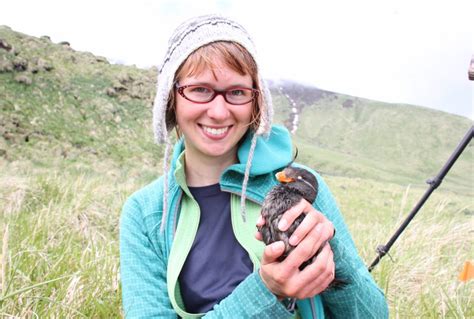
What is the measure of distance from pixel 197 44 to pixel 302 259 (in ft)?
3.82

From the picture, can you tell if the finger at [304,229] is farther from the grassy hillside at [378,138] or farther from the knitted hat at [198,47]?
the grassy hillside at [378,138]

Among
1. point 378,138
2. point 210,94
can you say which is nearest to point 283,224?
point 210,94

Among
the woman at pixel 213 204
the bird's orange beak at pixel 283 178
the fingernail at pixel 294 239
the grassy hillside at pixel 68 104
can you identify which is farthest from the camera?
the grassy hillside at pixel 68 104

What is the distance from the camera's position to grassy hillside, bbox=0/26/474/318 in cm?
357

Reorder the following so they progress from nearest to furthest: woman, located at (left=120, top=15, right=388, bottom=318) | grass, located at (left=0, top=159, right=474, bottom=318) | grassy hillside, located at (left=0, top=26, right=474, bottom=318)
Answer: woman, located at (left=120, top=15, right=388, bottom=318) < grass, located at (left=0, top=159, right=474, bottom=318) < grassy hillside, located at (left=0, top=26, right=474, bottom=318)

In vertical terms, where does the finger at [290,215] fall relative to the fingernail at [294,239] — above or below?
above

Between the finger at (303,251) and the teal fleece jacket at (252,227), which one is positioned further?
the teal fleece jacket at (252,227)

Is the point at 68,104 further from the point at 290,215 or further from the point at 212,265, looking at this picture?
the point at 290,215

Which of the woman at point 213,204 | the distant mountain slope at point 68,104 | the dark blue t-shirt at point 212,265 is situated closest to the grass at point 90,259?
the woman at point 213,204

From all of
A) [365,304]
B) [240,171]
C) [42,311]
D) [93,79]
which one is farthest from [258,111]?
[93,79]

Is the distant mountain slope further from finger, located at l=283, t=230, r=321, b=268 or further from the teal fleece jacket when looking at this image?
finger, located at l=283, t=230, r=321, b=268

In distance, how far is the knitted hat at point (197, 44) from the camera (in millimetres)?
2338

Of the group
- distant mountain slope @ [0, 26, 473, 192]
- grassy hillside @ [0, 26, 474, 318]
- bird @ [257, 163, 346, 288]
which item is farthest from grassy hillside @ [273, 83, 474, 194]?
bird @ [257, 163, 346, 288]

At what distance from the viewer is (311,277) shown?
1924mm
